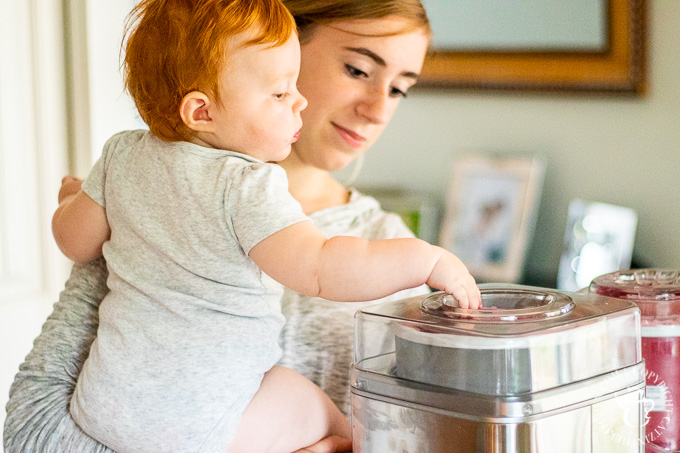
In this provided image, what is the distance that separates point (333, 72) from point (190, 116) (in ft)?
1.38

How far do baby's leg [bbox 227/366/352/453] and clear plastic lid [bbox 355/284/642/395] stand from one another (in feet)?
0.56

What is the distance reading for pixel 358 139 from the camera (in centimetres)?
123

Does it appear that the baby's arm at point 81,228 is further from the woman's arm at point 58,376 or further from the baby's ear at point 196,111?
the baby's ear at point 196,111

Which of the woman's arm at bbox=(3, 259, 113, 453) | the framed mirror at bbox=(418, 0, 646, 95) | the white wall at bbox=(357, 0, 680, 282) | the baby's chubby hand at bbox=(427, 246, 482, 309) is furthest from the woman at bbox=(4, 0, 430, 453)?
the white wall at bbox=(357, 0, 680, 282)

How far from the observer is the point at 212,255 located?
807 mm

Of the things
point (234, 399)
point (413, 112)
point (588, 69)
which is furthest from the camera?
point (413, 112)

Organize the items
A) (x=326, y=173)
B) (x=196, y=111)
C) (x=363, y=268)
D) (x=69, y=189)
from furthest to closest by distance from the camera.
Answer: (x=326, y=173), (x=69, y=189), (x=196, y=111), (x=363, y=268)

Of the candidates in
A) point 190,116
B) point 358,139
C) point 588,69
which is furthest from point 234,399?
point 588,69

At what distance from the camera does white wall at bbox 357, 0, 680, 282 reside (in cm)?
214

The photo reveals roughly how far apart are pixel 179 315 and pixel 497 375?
0.36 m

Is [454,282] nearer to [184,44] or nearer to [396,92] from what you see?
[184,44]

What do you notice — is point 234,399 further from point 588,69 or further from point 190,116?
point 588,69

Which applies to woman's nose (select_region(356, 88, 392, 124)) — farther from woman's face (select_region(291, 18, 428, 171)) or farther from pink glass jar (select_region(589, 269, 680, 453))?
pink glass jar (select_region(589, 269, 680, 453))

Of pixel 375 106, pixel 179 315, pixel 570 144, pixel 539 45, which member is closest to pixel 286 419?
pixel 179 315
